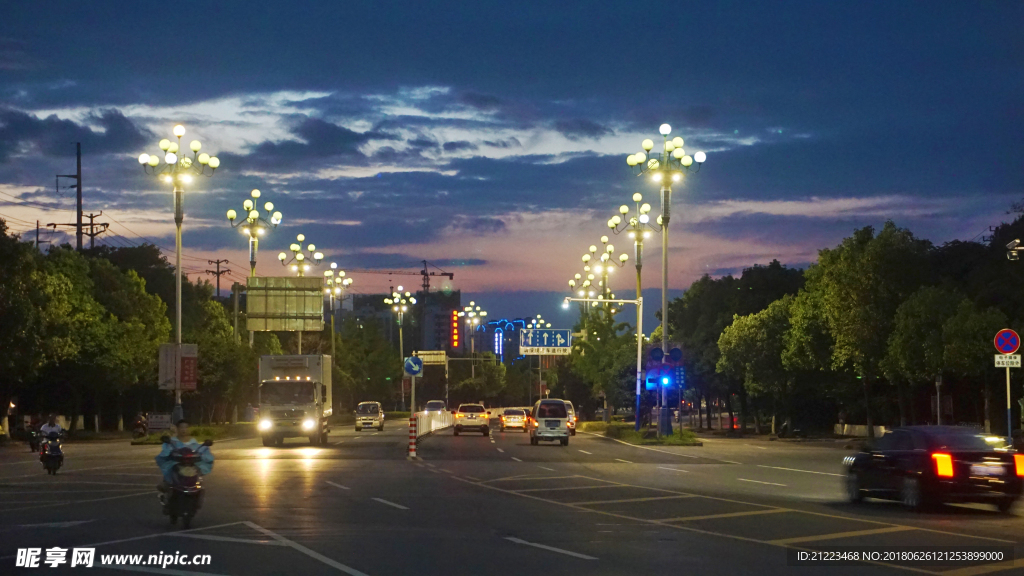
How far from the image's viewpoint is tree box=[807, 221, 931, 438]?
187 feet

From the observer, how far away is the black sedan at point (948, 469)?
18.8 metres

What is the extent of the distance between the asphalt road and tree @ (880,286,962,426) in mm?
22268

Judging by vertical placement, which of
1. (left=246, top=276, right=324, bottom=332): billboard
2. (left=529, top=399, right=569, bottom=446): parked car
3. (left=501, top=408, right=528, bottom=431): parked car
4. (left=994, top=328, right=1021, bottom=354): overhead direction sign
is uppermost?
(left=246, top=276, right=324, bottom=332): billboard

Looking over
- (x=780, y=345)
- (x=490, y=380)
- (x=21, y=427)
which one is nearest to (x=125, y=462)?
(x=21, y=427)

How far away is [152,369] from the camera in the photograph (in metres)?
71.3

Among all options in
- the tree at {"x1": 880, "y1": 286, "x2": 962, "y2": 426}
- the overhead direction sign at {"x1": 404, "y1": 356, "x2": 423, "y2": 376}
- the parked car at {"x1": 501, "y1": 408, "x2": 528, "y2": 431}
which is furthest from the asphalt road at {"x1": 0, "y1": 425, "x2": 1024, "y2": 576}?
the parked car at {"x1": 501, "y1": 408, "x2": 528, "y2": 431}

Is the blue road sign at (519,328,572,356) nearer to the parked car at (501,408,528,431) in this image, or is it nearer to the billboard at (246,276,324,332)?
the parked car at (501,408,528,431)

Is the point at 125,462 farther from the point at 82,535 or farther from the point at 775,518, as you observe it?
the point at 775,518

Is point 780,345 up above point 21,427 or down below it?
above

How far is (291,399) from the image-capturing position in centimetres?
4666

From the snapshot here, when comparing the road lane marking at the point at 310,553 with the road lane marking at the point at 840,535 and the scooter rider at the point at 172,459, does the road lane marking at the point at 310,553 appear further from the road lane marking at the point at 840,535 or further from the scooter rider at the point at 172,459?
the road lane marking at the point at 840,535

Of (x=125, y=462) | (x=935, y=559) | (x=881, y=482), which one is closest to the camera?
(x=935, y=559)

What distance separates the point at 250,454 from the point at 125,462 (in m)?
5.09

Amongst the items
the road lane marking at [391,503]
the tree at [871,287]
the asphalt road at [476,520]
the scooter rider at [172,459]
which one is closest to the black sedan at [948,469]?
the asphalt road at [476,520]
